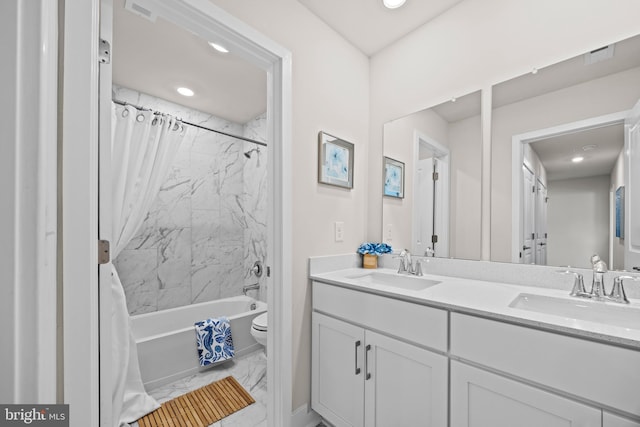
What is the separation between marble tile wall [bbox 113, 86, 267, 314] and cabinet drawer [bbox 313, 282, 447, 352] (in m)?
1.65

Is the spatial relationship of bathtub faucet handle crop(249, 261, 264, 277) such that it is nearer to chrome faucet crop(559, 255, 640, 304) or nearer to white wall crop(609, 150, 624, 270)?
chrome faucet crop(559, 255, 640, 304)

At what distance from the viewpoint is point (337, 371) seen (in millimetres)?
1445

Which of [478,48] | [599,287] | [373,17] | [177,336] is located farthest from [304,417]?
[373,17]

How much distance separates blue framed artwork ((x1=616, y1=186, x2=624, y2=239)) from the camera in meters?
1.16

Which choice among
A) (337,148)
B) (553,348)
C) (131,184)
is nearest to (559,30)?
(337,148)

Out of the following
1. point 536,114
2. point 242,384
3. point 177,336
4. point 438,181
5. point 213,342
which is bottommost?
point 242,384

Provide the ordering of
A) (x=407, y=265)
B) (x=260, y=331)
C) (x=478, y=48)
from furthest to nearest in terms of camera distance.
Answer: (x=260, y=331) < (x=407, y=265) < (x=478, y=48)

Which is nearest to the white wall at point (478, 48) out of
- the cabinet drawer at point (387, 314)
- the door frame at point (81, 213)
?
the cabinet drawer at point (387, 314)

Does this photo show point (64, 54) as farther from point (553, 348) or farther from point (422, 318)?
point (553, 348)

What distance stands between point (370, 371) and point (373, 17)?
2027mm

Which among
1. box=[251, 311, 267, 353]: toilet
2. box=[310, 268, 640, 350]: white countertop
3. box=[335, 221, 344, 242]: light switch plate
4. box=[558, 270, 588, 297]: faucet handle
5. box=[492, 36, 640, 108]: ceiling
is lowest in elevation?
box=[251, 311, 267, 353]: toilet

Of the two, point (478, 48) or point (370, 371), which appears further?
point (478, 48)

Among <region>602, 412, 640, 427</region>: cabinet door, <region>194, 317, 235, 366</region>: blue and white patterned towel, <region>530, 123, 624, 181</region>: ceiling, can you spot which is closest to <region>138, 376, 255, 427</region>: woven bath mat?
<region>194, 317, 235, 366</region>: blue and white patterned towel

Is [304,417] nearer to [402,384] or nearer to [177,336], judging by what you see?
[402,384]
